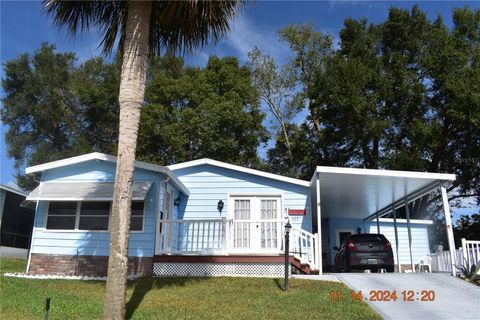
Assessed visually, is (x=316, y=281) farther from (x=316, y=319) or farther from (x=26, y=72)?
(x=26, y=72)

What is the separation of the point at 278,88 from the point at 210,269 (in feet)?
63.8

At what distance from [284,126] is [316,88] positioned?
Answer: 14.6ft

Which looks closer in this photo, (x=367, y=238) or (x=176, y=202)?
(x=367, y=238)

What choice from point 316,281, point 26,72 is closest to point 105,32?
point 316,281

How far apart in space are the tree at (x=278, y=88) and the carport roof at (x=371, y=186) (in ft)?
33.9

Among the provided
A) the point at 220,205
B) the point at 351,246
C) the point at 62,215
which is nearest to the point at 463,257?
the point at 351,246

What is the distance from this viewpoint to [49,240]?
12898 mm

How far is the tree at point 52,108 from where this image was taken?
29.9 metres

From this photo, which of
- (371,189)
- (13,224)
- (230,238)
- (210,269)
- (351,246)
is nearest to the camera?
(210,269)

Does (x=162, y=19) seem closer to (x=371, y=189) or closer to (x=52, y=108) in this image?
(x=371, y=189)

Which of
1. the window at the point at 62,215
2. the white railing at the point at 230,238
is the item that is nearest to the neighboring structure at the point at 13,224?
the window at the point at 62,215

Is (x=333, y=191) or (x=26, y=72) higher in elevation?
(x=26, y=72)

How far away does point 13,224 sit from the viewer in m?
19.4

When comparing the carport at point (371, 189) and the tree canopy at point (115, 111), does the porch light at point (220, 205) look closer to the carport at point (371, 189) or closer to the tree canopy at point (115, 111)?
the carport at point (371, 189)
